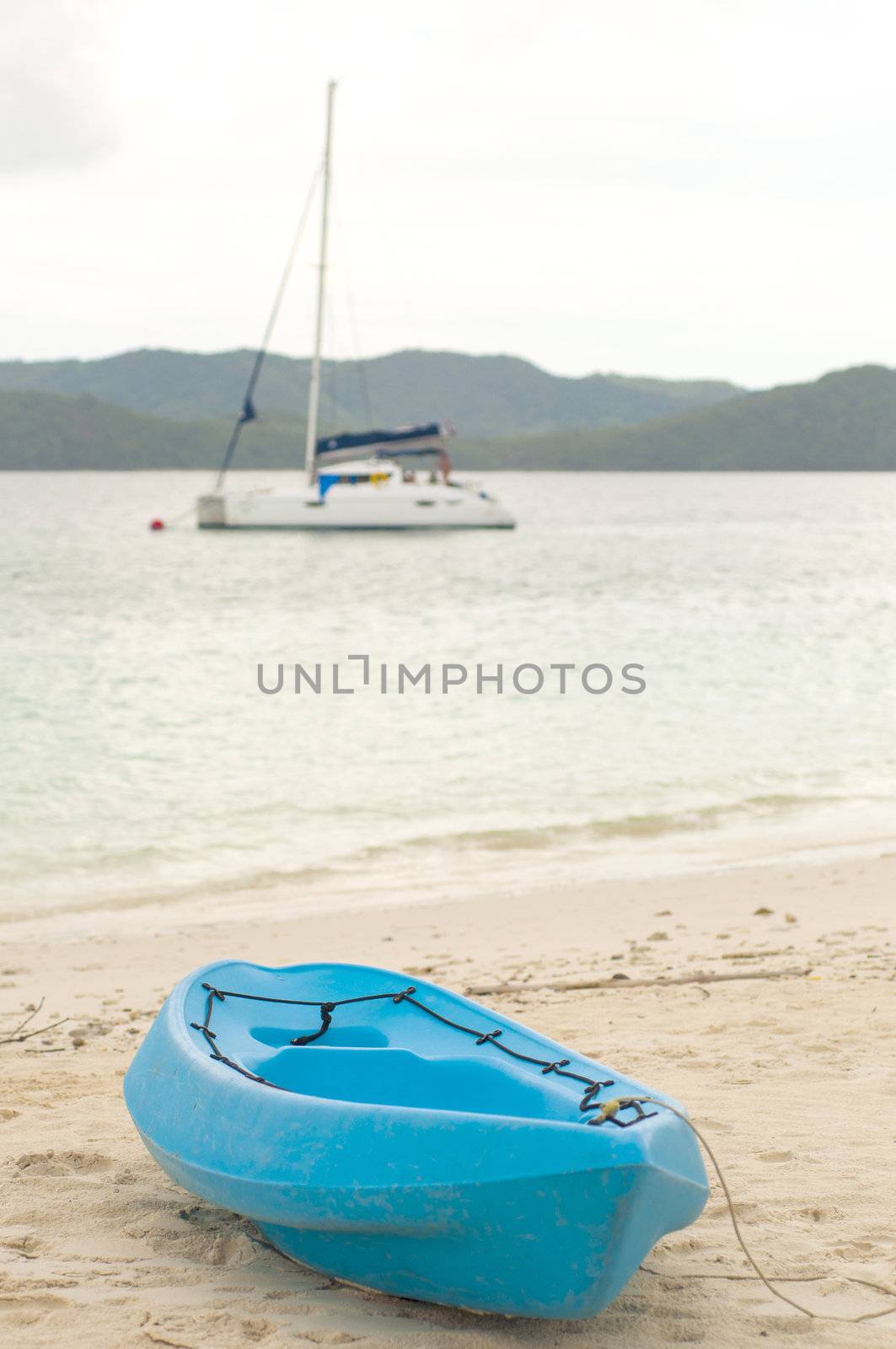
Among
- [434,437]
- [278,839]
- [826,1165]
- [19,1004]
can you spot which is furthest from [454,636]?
[434,437]

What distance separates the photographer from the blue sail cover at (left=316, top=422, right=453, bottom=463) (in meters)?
46.8

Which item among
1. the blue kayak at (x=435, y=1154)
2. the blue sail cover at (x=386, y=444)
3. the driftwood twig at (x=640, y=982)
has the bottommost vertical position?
the driftwood twig at (x=640, y=982)

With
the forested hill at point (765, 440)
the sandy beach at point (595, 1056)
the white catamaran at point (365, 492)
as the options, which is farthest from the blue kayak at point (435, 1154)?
the forested hill at point (765, 440)

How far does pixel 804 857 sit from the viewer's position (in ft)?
30.9

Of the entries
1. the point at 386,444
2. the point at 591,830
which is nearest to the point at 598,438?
the point at 386,444

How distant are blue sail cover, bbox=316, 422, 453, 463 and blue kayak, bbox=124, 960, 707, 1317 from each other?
43.9m

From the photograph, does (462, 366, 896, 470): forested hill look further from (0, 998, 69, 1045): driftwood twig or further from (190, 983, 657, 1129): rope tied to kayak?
(190, 983, 657, 1129): rope tied to kayak

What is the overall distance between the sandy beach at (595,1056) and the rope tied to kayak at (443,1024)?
49cm

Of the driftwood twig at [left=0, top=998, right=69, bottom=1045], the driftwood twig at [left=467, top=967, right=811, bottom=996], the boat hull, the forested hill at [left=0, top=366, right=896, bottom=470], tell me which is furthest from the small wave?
the forested hill at [left=0, top=366, right=896, bottom=470]

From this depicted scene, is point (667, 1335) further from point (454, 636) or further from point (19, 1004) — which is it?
point (454, 636)

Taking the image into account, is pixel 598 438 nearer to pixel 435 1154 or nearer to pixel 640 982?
pixel 640 982

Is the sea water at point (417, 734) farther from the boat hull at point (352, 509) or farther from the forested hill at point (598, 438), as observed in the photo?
the forested hill at point (598, 438)

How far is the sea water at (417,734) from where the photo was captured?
982cm

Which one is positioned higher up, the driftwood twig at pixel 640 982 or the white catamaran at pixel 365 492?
the white catamaran at pixel 365 492
